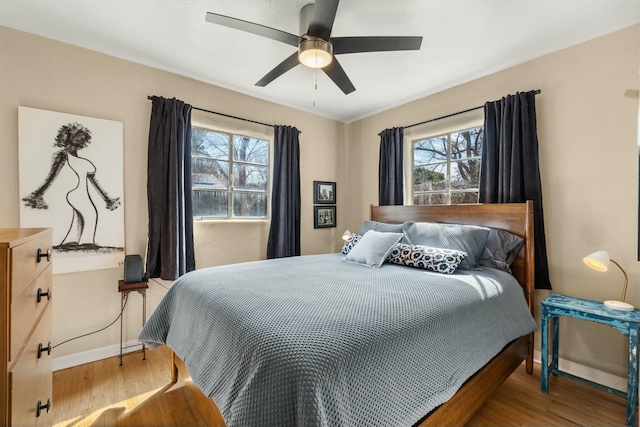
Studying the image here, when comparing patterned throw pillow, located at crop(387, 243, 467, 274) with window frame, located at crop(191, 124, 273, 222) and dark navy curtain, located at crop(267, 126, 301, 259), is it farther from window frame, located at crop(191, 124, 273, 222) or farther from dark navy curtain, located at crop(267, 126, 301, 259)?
window frame, located at crop(191, 124, 273, 222)

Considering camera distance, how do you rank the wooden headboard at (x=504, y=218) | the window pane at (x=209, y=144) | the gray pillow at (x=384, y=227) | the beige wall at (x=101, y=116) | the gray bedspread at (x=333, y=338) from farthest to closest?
the window pane at (x=209, y=144)
the gray pillow at (x=384, y=227)
the wooden headboard at (x=504, y=218)
the beige wall at (x=101, y=116)
the gray bedspread at (x=333, y=338)

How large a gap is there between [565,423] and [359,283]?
1.44m

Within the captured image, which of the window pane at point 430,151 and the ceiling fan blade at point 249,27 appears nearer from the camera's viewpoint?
the ceiling fan blade at point 249,27

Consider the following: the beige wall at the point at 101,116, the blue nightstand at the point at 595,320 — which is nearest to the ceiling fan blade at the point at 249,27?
the beige wall at the point at 101,116

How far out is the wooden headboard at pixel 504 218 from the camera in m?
2.24

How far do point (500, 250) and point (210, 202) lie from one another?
275 centimetres

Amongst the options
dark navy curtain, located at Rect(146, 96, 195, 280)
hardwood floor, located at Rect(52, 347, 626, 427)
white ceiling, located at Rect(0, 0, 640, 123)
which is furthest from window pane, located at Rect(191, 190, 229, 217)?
hardwood floor, located at Rect(52, 347, 626, 427)

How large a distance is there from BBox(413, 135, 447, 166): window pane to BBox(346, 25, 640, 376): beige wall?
77cm

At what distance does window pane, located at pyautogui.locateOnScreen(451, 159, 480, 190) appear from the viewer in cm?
290

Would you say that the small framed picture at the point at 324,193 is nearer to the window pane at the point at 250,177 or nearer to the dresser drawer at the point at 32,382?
the window pane at the point at 250,177

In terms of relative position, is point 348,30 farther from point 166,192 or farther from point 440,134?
point 166,192

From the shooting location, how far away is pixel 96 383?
2.06 metres

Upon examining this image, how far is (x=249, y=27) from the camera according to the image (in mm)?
1720

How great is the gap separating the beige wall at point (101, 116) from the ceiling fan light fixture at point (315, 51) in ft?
5.14
